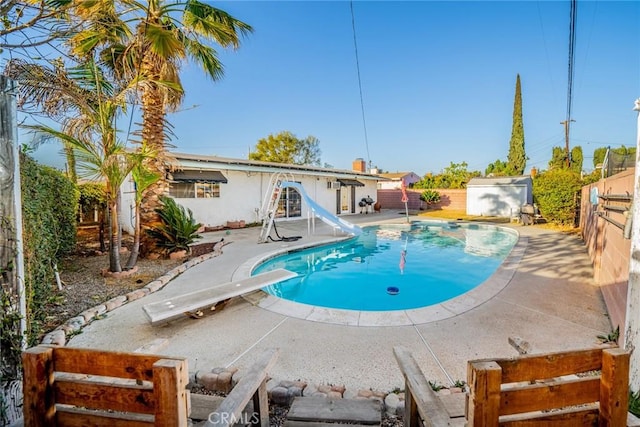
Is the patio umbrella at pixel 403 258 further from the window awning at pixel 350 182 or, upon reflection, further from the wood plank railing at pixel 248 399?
the window awning at pixel 350 182

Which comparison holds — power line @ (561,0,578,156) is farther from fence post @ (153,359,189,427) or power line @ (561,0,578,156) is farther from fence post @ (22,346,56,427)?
fence post @ (22,346,56,427)

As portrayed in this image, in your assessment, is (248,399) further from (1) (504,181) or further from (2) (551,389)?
(1) (504,181)

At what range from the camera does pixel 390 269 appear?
9.10 m

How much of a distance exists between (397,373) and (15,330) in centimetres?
351

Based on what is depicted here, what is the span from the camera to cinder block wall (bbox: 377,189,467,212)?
25.3m

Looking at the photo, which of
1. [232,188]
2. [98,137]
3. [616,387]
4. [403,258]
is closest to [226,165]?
[232,188]

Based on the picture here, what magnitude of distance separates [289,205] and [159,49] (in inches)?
459

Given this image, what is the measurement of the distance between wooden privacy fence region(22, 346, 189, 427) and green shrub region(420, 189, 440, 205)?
85.8 ft

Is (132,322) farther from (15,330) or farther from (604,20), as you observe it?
(604,20)

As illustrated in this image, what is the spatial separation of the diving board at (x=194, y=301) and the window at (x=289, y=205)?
38.2 ft

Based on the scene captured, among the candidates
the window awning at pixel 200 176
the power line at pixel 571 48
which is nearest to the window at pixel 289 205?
the window awning at pixel 200 176

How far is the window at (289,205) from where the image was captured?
17.4 meters

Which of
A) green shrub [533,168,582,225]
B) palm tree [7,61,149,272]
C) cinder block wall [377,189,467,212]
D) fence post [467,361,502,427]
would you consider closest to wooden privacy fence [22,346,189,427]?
fence post [467,361,502,427]

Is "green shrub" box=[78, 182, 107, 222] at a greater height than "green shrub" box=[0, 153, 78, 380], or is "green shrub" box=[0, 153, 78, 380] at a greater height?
"green shrub" box=[78, 182, 107, 222]
